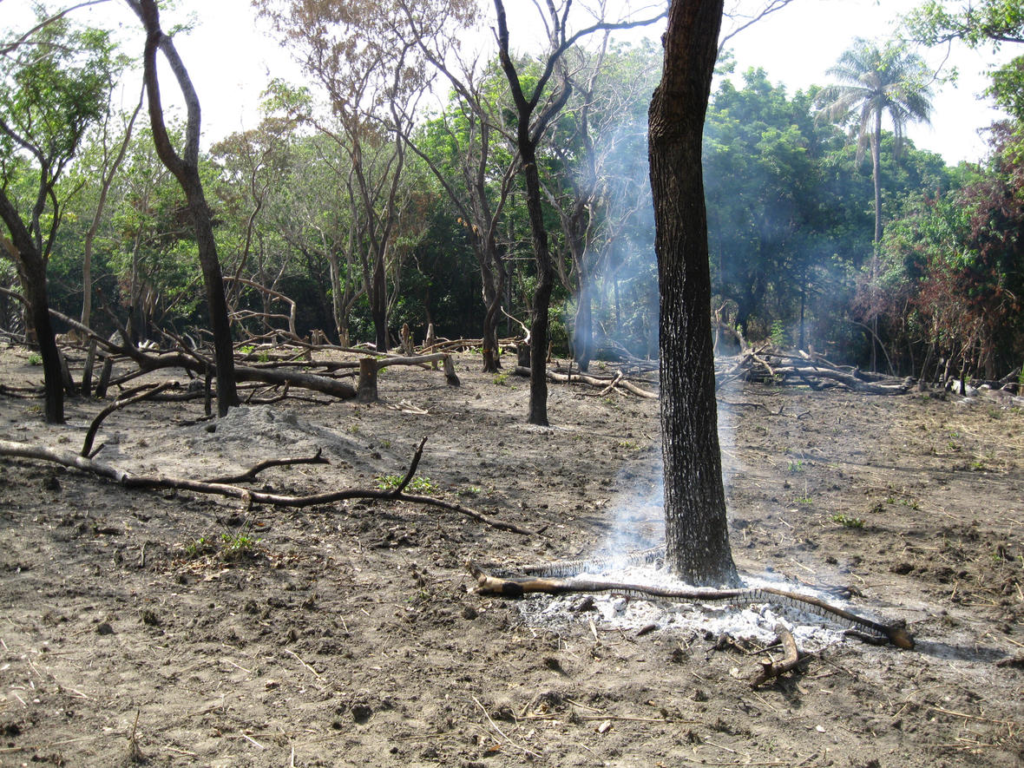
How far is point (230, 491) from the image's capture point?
229 inches

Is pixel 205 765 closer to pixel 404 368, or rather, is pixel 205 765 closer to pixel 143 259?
pixel 404 368

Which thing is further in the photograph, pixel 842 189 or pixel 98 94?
pixel 842 189

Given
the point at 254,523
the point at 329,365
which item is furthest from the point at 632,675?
the point at 329,365

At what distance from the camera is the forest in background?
16.7m

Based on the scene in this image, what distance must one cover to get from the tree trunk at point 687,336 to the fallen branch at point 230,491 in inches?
59.5

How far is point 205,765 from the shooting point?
2.70m

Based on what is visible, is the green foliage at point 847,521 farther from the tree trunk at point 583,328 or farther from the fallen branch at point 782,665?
the tree trunk at point 583,328

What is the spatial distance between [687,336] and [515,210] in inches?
911

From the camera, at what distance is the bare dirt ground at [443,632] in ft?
9.72

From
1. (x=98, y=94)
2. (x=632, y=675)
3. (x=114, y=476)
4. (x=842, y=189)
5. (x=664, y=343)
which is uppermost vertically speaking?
(x=842, y=189)

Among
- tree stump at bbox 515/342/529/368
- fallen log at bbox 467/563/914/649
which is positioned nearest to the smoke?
fallen log at bbox 467/563/914/649

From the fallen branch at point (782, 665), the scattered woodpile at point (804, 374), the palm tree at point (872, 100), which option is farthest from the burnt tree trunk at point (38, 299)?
the palm tree at point (872, 100)

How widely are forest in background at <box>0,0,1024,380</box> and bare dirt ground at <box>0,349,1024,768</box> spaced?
5640mm

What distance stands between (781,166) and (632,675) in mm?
31156
